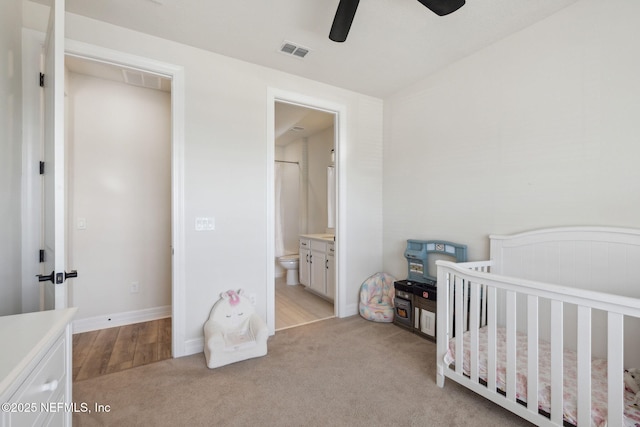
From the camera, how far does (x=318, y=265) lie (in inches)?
148

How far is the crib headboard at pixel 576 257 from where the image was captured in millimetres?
1602

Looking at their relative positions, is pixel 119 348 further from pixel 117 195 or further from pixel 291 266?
pixel 291 266

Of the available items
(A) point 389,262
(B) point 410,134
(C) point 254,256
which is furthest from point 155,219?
(B) point 410,134

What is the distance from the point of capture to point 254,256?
102 inches

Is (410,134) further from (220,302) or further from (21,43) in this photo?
(21,43)

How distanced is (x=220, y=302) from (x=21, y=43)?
2.13 meters

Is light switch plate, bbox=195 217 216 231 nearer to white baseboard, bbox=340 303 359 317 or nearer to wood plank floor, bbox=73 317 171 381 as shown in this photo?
wood plank floor, bbox=73 317 171 381

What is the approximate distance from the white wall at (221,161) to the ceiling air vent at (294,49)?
34cm

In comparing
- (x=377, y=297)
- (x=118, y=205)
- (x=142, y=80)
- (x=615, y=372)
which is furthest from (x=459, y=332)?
(x=142, y=80)

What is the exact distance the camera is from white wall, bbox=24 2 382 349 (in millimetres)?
2287

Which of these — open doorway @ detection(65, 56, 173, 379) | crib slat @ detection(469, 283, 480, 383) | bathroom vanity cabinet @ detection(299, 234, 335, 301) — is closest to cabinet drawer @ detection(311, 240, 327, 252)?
bathroom vanity cabinet @ detection(299, 234, 335, 301)

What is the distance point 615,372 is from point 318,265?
2859 mm

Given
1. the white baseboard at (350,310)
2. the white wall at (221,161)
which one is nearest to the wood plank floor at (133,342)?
the white baseboard at (350,310)

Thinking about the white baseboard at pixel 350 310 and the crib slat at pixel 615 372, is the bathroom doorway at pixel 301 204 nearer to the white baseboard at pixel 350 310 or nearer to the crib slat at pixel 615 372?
the white baseboard at pixel 350 310
